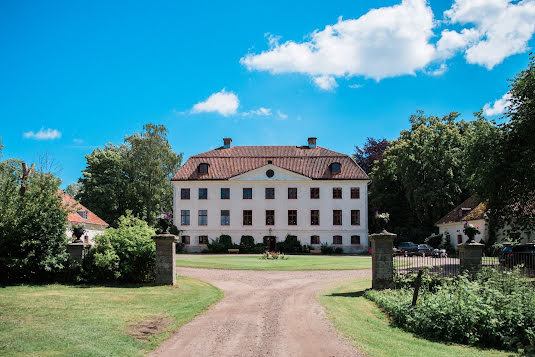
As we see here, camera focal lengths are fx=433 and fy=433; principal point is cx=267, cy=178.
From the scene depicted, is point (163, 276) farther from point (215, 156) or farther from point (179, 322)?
point (215, 156)

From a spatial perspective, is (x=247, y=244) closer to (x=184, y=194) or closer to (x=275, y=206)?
(x=275, y=206)

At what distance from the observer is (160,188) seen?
52.4m

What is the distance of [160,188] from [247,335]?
44327 millimetres

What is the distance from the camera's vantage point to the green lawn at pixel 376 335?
29.7 feet

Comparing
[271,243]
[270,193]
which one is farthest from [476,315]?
[270,193]

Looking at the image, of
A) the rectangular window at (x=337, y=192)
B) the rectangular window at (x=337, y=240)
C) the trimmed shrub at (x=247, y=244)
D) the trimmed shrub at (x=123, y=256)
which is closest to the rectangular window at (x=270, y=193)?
the trimmed shrub at (x=247, y=244)

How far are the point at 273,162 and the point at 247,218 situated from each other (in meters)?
7.31

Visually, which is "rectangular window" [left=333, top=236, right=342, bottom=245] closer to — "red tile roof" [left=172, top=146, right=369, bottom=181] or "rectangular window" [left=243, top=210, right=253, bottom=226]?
"red tile roof" [left=172, top=146, right=369, bottom=181]

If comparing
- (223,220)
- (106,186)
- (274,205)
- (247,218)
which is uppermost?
(106,186)

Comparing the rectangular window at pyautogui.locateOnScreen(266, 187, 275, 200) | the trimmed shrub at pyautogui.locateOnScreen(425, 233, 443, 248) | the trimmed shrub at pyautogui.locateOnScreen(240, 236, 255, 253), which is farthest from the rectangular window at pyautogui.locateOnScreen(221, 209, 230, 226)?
the trimmed shrub at pyautogui.locateOnScreen(425, 233, 443, 248)

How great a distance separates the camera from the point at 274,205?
49188mm

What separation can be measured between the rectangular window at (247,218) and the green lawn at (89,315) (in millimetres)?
31901

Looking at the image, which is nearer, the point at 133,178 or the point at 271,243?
the point at 271,243

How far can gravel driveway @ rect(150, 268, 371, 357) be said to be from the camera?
8796mm
